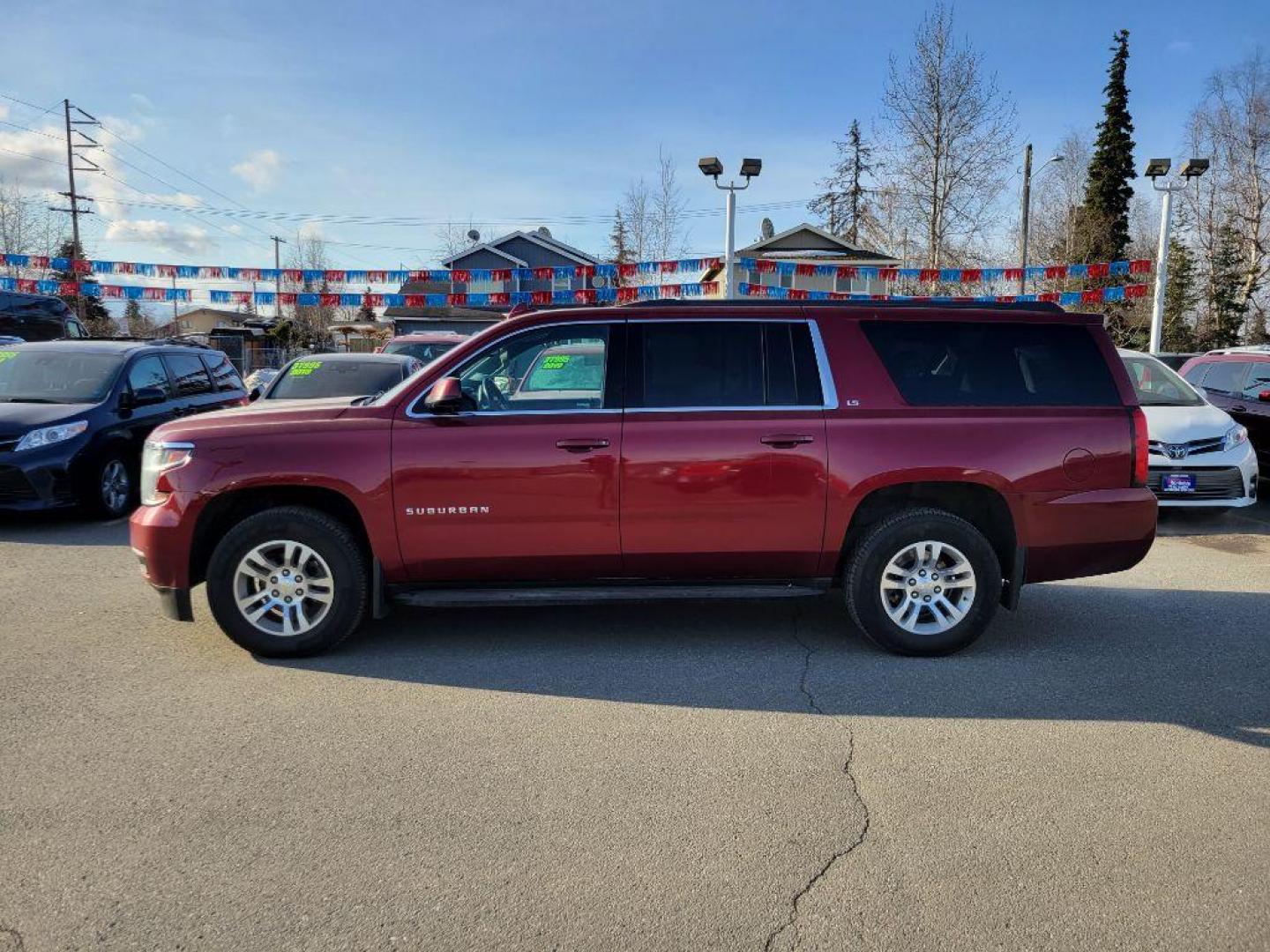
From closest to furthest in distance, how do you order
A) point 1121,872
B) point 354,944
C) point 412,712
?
1. point 354,944
2. point 1121,872
3. point 412,712

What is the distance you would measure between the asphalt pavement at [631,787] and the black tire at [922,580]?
15 centimetres

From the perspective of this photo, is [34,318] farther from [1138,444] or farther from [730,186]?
[1138,444]

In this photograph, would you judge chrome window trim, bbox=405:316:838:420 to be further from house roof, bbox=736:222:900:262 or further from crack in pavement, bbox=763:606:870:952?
house roof, bbox=736:222:900:262

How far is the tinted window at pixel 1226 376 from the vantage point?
36.9 ft

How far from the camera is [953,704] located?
4387 mm

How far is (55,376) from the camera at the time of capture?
929 cm

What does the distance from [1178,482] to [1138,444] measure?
4.42 metres

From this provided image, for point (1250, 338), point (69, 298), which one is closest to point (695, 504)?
point (1250, 338)

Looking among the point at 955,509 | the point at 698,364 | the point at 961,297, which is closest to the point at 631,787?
the point at 698,364

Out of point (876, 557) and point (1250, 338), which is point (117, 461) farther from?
point (1250, 338)

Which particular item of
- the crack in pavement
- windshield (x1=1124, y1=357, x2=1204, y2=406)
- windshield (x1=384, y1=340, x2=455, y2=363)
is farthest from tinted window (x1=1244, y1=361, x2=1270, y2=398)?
windshield (x1=384, y1=340, x2=455, y2=363)

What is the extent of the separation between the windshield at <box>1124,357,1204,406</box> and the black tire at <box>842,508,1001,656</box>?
5.77 meters

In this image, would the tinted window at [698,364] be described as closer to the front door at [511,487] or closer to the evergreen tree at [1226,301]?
the front door at [511,487]

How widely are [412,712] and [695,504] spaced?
1744 mm
